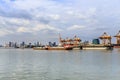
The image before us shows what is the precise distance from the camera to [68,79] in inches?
1394

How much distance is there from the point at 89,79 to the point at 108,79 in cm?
243

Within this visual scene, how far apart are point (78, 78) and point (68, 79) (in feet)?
4.96

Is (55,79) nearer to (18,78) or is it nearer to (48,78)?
(48,78)

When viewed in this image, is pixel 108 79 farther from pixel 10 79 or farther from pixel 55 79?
pixel 10 79

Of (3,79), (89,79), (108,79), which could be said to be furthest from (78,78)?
(3,79)

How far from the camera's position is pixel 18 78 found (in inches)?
1435

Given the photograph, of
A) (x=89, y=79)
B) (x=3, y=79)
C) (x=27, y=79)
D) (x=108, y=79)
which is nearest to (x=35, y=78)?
(x=27, y=79)

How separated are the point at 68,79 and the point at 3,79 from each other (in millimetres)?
7893

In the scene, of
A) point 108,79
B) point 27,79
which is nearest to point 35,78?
point 27,79

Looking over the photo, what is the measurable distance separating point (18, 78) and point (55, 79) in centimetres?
467

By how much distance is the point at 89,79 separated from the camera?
117 feet

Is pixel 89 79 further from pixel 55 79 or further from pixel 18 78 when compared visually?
pixel 18 78

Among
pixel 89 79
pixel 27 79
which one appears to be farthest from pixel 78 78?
pixel 27 79

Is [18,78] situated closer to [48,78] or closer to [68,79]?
[48,78]
